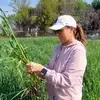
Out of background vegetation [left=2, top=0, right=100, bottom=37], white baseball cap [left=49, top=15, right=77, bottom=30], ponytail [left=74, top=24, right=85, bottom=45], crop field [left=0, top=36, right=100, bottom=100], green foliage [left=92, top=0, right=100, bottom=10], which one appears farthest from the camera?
A: green foliage [left=92, top=0, right=100, bottom=10]

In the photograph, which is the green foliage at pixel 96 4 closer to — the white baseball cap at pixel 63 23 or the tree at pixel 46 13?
the tree at pixel 46 13

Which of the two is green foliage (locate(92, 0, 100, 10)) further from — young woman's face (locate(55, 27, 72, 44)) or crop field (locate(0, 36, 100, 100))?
young woman's face (locate(55, 27, 72, 44))

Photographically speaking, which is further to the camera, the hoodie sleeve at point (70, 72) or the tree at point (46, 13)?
the tree at point (46, 13)

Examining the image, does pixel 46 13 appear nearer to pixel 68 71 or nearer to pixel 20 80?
pixel 20 80

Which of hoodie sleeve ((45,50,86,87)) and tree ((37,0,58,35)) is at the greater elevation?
Answer: hoodie sleeve ((45,50,86,87))

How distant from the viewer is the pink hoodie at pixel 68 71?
2729 millimetres

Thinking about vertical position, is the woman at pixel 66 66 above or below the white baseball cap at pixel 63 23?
below

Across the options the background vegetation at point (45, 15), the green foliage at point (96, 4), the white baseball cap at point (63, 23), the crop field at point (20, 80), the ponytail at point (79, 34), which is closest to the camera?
the white baseball cap at point (63, 23)

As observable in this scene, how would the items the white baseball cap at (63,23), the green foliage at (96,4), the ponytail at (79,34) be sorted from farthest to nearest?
the green foliage at (96,4), the ponytail at (79,34), the white baseball cap at (63,23)

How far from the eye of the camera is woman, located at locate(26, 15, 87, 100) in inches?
107

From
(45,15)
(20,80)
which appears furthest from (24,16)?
(20,80)

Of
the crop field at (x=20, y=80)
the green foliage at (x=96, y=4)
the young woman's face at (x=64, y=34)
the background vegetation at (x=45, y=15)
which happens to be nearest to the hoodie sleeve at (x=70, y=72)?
the young woman's face at (x=64, y=34)

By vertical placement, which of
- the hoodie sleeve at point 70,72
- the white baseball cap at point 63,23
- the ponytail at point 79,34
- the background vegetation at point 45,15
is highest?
the white baseball cap at point 63,23

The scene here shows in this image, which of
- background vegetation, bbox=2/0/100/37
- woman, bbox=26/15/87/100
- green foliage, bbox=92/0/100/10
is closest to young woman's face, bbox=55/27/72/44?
woman, bbox=26/15/87/100
